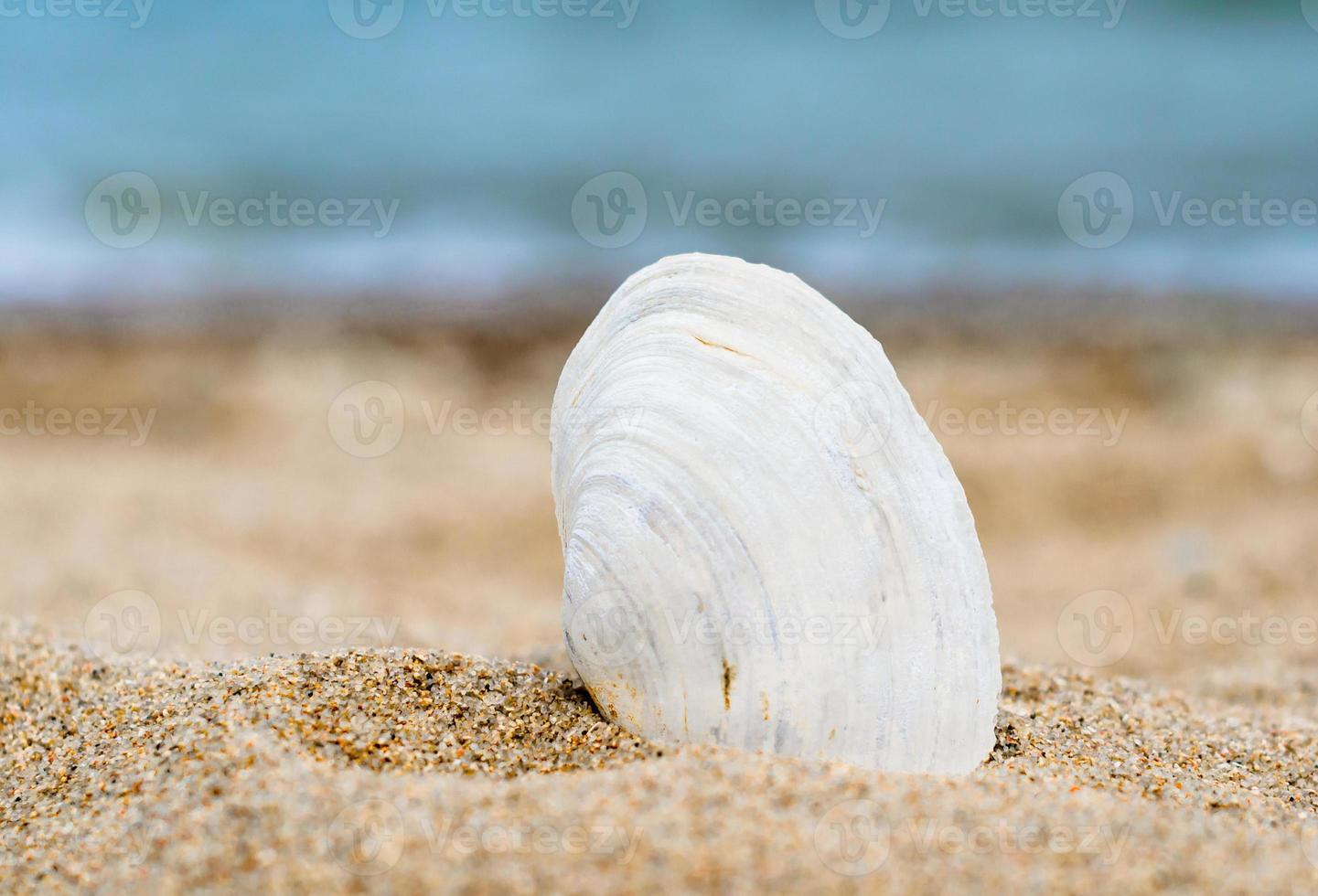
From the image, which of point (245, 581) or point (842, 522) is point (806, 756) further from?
point (245, 581)

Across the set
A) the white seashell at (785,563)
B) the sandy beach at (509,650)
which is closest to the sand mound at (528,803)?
the sandy beach at (509,650)

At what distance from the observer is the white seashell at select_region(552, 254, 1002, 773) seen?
7.45 feet

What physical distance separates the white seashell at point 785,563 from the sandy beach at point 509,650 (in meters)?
0.14

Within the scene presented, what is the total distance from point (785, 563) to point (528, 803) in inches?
29.2

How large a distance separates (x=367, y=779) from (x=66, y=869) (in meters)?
0.60

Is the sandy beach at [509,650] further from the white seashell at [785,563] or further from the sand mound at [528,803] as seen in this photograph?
the white seashell at [785,563]

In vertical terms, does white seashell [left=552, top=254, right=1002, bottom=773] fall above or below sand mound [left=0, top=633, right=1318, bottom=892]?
above

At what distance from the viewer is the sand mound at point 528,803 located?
180 centimetres

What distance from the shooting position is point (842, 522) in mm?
2320

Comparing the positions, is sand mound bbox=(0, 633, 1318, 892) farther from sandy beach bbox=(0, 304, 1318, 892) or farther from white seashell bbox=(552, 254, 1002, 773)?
white seashell bbox=(552, 254, 1002, 773)

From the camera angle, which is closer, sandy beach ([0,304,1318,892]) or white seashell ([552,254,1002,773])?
sandy beach ([0,304,1318,892])

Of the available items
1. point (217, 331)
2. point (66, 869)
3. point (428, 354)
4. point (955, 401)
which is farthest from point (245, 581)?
point (217, 331)

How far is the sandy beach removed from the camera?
187cm

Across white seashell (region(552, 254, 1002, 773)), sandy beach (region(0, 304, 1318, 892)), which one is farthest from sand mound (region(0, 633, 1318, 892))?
white seashell (region(552, 254, 1002, 773))
